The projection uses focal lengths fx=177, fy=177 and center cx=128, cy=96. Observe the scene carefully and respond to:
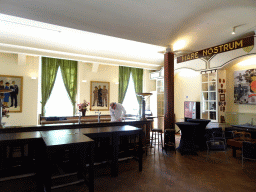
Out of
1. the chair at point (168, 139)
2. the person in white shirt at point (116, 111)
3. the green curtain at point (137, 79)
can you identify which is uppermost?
the green curtain at point (137, 79)

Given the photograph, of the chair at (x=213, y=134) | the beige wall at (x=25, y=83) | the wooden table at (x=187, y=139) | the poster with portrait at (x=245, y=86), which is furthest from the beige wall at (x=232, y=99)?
the beige wall at (x=25, y=83)

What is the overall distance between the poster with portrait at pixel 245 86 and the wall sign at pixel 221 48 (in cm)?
102

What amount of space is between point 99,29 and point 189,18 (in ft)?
8.73

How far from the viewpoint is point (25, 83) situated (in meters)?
7.76

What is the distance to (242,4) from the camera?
4.71 m

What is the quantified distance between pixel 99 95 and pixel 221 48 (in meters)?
5.94

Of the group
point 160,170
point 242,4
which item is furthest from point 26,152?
point 242,4

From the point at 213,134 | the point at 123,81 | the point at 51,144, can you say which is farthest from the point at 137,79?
the point at 51,144

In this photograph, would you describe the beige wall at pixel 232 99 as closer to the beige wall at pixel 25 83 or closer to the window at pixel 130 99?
the window at pixel 130 99

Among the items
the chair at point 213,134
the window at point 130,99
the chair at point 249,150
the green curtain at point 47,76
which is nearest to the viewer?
the chair at point 249,150

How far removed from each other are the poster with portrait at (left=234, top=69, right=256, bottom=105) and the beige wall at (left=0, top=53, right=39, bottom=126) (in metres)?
8.36

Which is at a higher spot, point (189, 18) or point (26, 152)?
point (189, 18)

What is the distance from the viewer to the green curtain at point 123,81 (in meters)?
9.99

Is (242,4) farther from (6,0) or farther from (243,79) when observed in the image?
(6,0)
